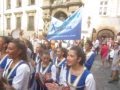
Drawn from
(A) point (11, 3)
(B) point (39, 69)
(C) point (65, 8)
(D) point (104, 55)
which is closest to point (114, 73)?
(D) point (104, 55)

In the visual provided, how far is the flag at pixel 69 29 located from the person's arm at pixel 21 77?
3.37 m

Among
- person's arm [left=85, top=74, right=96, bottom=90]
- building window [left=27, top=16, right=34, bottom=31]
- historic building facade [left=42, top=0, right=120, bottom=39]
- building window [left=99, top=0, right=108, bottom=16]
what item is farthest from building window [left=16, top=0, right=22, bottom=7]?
person's arm [left=85, top=74, right=96, bottom=90]

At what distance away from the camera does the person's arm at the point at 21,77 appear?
332 cm

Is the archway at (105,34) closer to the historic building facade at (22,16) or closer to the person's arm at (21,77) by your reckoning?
the historic building facade at (22,16)

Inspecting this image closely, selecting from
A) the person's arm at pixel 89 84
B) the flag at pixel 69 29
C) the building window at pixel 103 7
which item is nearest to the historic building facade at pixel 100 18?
the building window at pixel 103 7

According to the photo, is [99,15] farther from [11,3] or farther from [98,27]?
[11,3]

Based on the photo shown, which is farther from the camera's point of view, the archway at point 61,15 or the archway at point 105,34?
the archway at point 61,15

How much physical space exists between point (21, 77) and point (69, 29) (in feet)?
12.7

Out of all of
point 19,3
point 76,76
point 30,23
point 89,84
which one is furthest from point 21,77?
point 19,3

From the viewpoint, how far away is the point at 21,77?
10.9 feet

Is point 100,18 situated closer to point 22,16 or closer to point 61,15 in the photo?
point 61,15

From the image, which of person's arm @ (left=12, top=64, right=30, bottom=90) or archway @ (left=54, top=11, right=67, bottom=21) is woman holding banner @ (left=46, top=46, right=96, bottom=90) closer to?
person's arm @ (left=12, top=64, right=30, bottom=90)

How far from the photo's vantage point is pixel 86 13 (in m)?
23.3

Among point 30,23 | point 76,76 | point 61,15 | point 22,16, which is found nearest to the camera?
point 76,76
